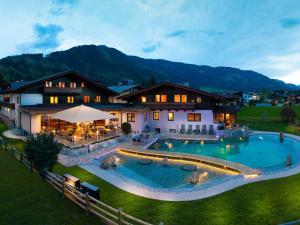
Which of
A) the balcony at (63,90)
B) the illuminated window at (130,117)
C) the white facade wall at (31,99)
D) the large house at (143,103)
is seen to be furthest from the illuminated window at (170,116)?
the white facade wall at (31,99)

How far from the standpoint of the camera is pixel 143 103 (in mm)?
33500

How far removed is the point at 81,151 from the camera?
60.1ft

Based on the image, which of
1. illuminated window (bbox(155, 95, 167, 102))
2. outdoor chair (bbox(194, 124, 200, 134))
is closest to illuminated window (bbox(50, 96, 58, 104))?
illuminated window (bbox(155, 95, 167, 102))

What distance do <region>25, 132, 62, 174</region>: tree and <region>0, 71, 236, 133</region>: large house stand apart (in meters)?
15.3

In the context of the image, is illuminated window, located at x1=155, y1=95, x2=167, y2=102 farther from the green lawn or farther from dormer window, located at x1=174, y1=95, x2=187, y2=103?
the green lawn

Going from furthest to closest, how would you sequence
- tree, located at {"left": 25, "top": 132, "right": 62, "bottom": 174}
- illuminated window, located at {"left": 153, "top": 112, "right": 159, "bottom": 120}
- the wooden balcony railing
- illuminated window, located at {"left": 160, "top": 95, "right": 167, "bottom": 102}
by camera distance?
illuminated window, located at {"left": 160, "top": 95, "right": 167, "bottom": 102}, illuminated window, located at {"left": 153, "top": 112, "right": 159, "bottom": 120}, the wooden balcony railing, tree, located at {"left": 25, "top": 132, "right": 62, "bottom": 174}

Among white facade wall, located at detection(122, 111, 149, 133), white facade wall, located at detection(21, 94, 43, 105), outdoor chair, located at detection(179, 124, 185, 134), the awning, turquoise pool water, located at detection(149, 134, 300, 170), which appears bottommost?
turquoise pool water, located at detection(149, 134, 300, 170)

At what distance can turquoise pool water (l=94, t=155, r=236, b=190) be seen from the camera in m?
13.6

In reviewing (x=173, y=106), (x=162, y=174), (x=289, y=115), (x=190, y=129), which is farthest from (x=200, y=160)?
(x=289, y=115)

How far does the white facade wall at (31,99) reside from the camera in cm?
2921

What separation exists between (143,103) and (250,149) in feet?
51.0

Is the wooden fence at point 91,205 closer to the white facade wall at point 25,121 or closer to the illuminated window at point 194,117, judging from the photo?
the white facade wall at point 25,121

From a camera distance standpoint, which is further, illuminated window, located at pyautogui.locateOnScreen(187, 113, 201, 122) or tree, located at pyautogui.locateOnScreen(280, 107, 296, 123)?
tree, located at pyautogui.locateOnScreen(280, 107, 296, 123)

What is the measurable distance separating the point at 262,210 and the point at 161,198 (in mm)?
4166
